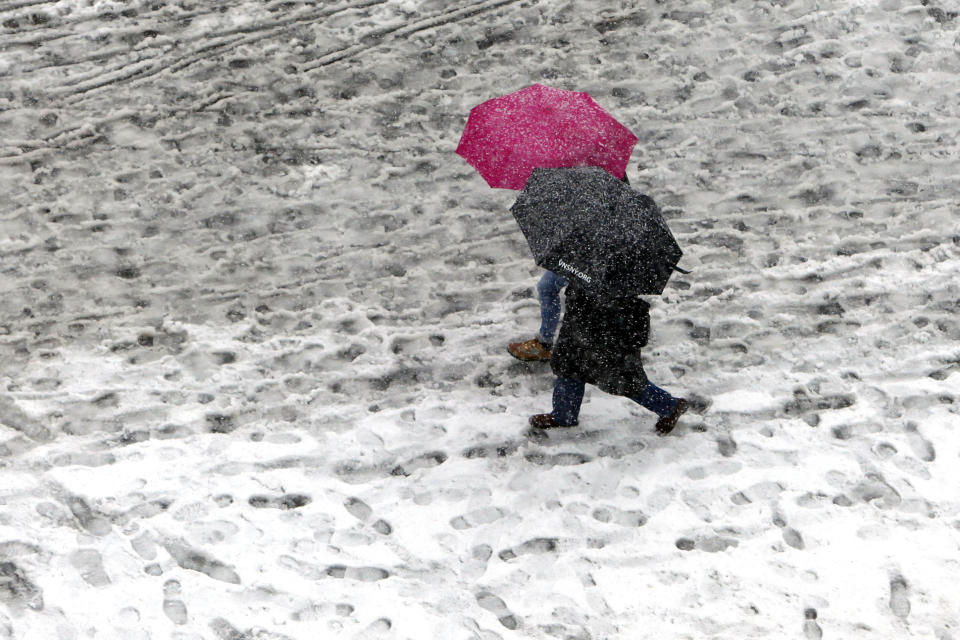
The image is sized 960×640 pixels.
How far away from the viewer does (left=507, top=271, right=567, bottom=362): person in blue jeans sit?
13.3 ft

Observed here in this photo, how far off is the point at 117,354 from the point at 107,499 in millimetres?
980

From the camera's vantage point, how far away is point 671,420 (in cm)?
385

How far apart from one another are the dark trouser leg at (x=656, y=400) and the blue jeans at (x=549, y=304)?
2.12 feet

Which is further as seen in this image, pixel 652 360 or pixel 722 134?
pixel 722 134

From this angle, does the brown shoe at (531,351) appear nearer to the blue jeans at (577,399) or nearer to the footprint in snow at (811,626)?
the blue jeans at (577,399)

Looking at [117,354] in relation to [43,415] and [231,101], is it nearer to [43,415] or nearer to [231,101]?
[43,415]

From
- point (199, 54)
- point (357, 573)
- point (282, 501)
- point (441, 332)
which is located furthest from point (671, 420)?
point (199, 54)

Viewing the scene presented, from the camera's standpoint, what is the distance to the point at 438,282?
474 cm

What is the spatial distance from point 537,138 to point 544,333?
1078 millimetres

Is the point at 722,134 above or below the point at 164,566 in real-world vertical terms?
above

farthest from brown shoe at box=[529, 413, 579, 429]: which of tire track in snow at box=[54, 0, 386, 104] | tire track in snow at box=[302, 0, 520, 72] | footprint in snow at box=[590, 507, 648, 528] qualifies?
tire track in snow at box=[54, 0, 386, 104]

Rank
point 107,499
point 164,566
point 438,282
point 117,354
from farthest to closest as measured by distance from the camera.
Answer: point 438,282, point 117,354, point 107,499, point 164,566

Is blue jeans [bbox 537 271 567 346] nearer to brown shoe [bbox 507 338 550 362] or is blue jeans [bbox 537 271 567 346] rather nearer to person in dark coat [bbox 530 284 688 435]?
brown shoe [bbox 507 338 550 362]

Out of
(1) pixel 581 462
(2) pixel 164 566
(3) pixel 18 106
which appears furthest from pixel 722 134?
(3) pixel 18 106
